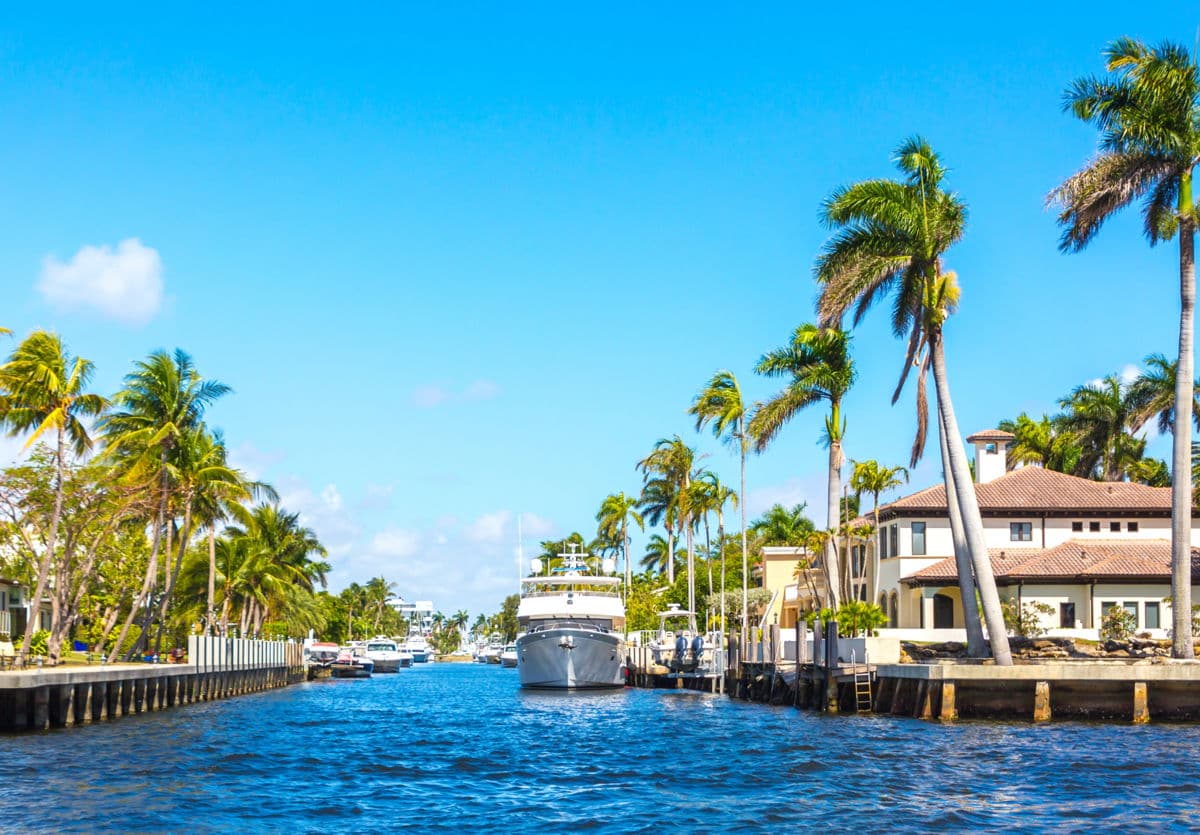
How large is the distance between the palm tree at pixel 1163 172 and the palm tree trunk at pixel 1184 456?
0.09 feet

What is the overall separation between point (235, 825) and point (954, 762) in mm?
14970

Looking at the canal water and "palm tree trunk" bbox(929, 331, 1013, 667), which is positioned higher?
"palm tree trunk" bbox(929, 331, 1013, 667)

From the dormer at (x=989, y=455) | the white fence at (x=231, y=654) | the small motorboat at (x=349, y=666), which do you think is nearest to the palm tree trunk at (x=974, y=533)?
the white fence at (x=231, y=654)

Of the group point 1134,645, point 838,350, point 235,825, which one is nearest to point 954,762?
point 235,825

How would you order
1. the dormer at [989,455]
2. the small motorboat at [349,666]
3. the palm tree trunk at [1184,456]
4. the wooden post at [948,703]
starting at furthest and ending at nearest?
the small motorboat at [349,666] → the dormer at [989,455] → the palm tree trunk at [1184,456] → the wooden post at [948,703]

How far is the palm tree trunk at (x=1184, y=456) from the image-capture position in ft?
127

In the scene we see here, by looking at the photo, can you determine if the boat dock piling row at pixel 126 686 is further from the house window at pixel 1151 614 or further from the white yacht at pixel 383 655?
the white yacht at pixel 383 655

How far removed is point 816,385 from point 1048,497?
628 inches

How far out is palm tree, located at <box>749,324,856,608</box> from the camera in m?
57.9

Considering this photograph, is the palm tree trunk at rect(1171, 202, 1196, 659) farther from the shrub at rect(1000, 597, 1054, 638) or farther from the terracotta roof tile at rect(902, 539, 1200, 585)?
the terracotta roof tile at rect(902, 539, 1200, 585)

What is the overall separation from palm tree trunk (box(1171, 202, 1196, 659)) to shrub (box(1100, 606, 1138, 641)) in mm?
15173

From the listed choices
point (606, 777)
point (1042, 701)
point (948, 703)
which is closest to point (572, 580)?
point (948, 703)

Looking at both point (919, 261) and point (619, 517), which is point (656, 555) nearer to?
point (619, 517)

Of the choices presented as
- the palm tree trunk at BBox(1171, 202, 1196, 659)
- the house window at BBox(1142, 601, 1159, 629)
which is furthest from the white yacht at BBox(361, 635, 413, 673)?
the palm tree trunk at BBox(1171, 202, 1196, 659)
